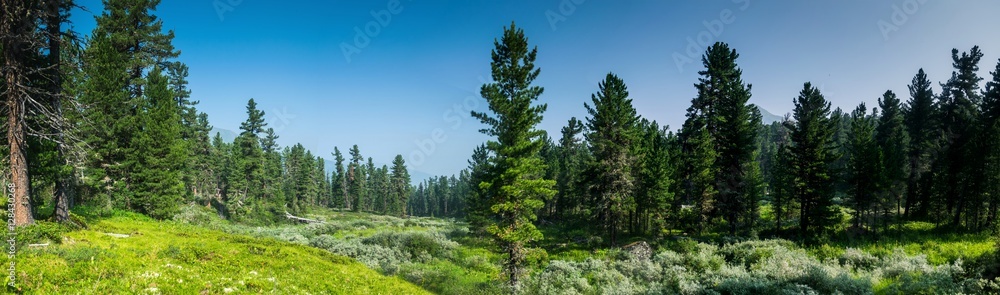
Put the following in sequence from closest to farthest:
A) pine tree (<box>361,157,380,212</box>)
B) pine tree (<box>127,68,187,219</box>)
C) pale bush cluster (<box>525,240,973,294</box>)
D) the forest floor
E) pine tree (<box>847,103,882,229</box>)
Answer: the forest floor, pale bush cluster (<box>525,240,973,294</box>), pine tree (<box>127,68,187,219</box>), pine tree (<box>847,103,882,229</box>), pine tree (<box>361,157,380,212</box>)

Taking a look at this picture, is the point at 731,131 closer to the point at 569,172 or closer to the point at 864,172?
the point at 864,172

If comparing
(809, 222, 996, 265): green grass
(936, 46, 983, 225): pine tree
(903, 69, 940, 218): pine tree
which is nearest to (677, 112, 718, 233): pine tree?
(809, 222, 996, 265): green grass

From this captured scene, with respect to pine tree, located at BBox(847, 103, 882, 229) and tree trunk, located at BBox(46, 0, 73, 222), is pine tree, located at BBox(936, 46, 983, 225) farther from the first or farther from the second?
tree trunk, located at BBox(46, 0, 73, 222)

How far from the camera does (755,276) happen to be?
17.2 metres

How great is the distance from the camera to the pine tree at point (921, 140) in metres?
40.2

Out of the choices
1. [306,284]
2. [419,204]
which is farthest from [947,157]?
[419,204]

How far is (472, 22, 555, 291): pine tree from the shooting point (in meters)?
21.3

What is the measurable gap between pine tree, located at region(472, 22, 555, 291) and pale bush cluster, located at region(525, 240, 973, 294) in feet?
10.6

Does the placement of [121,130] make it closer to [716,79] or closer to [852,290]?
[852,290]

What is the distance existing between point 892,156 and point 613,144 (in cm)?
3037

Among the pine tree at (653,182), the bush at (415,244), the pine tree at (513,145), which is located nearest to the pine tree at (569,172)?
the pine tree at (653,182)

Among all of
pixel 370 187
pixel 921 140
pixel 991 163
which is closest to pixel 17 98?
pixel 991 163

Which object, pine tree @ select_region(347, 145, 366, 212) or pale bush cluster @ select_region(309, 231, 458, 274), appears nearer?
pale bush cluster @ select_region(309, 231, 458, 274)

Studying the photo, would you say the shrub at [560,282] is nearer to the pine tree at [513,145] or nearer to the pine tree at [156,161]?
the pine tree at [513,145]
